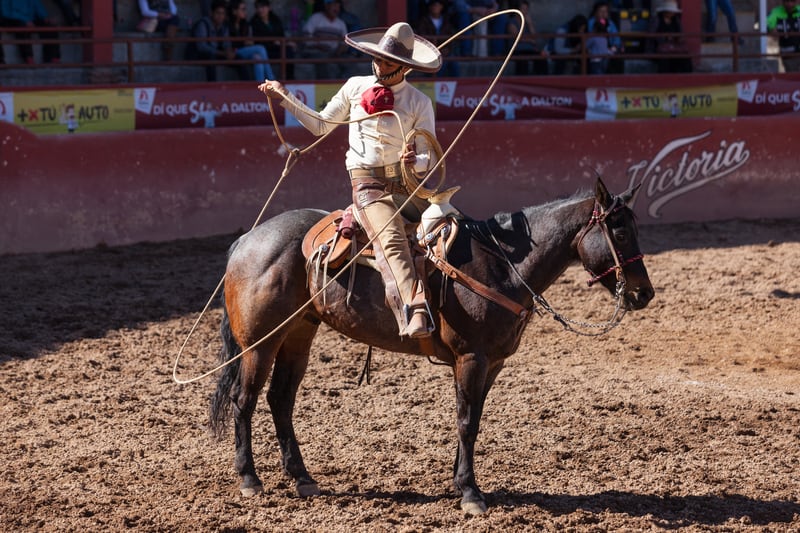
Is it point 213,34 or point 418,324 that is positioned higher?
point 213,34

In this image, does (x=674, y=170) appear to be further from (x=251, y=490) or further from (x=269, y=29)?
(x=251, y=490)

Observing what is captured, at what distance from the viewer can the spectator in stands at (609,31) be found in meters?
17.0

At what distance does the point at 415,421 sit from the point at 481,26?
35.0 ft

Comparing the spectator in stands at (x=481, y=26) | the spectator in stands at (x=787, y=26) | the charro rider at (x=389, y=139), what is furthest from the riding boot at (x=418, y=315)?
the spectator in stands at (x=787, y=26)

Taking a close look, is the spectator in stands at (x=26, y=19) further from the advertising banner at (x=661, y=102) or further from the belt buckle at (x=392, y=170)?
the belt buckle at (x=392, y=170)

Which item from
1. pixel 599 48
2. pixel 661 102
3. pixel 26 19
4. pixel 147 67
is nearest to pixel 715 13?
pixel 599 48

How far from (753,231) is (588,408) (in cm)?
710

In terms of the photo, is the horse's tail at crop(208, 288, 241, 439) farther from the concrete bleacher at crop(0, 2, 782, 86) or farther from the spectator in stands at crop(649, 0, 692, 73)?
the spectator in stands at crop(649, 0, 692, 73)

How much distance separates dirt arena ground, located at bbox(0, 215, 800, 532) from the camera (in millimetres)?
6406

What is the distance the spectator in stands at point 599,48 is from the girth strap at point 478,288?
34.2 feet

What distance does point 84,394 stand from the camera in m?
8.65

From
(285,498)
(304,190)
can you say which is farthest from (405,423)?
(304,190)

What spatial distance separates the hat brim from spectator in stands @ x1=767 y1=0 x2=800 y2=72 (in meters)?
12.5

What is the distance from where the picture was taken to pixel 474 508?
632cm
